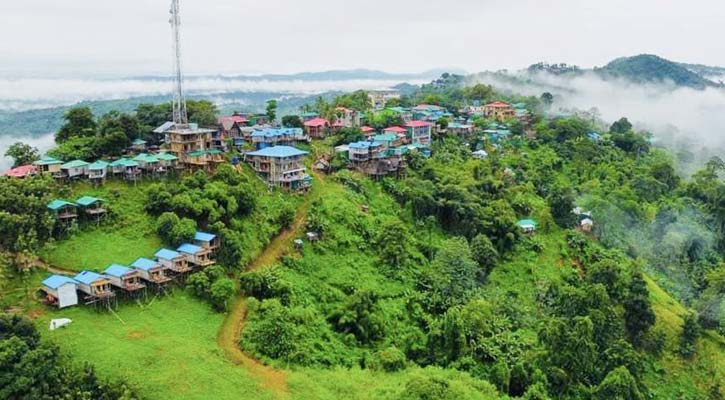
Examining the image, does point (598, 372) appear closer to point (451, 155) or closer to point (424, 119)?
point (451, 155)

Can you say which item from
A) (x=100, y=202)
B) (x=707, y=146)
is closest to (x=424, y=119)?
(x=100, y=202)

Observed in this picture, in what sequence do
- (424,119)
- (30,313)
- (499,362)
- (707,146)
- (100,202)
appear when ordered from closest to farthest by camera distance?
1. (30,313)
2. (499,362)
3. (100,202)
4. (424,119)
5. (707,146)

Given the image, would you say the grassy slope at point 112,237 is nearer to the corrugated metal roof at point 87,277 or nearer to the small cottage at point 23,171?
the corrugated metal roof at point 87,277

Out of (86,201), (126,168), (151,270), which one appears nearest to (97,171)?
(126,168)

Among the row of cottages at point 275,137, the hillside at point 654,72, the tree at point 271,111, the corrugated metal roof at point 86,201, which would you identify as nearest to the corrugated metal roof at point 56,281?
the corrugated metal roof at point 86,201

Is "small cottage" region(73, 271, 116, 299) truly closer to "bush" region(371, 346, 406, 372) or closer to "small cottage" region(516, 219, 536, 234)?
"bush" region(371, 346, 406, 372)

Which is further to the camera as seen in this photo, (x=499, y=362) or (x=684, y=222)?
(x=684, y=222)

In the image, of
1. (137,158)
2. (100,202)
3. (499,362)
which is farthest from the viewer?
(137,158)

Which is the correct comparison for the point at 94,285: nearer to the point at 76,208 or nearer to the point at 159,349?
the point at 159,349
